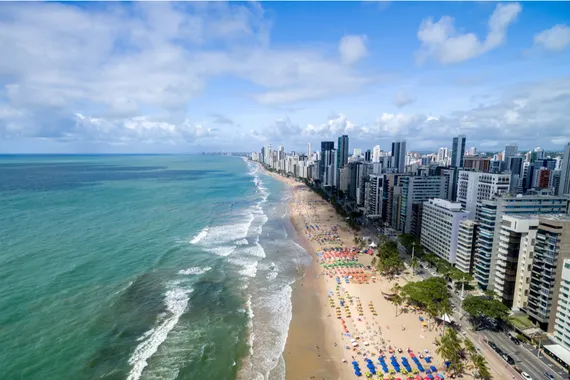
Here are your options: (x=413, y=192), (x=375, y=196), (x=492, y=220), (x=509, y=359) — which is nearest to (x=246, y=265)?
(x=492, y=220)

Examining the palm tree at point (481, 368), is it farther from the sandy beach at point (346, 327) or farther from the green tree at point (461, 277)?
the green tree at point (461, 277)

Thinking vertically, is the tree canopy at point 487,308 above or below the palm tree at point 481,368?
above

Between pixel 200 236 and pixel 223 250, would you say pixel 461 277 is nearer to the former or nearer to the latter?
pixel 223 250

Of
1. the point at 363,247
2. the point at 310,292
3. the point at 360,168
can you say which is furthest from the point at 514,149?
the point at 310,292

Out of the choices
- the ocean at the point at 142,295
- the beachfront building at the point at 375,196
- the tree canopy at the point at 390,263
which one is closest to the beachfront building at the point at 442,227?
the tree canopy at the point at 390,263

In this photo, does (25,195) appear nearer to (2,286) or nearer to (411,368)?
(2,286)

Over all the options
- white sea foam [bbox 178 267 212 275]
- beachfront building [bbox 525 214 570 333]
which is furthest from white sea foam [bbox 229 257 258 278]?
beachfront building [bbox 525 214 570 333]

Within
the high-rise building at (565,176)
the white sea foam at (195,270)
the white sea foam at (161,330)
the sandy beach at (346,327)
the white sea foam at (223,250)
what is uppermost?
the high-rise building at (565,176)

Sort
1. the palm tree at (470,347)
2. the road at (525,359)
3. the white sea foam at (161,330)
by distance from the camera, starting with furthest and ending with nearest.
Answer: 1. the palm tree at (470,347)
2. the white sea foam at (161,330)
3. the road at (525,359)
